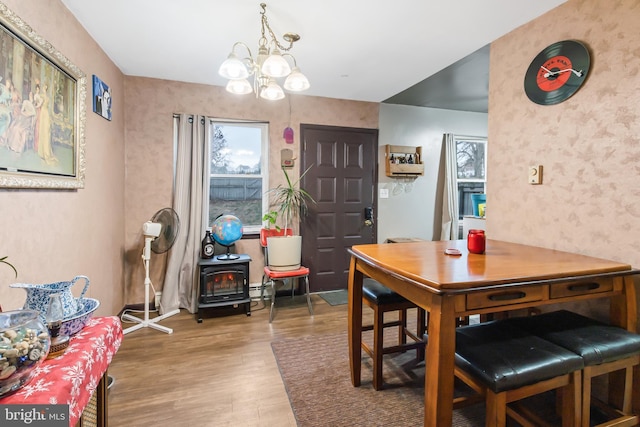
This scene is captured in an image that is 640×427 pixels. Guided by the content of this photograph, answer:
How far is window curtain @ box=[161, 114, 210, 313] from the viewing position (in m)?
3.37

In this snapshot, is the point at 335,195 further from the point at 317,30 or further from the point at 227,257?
the point at 317,30

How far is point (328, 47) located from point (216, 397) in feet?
9.11

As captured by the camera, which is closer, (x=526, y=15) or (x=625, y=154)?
(x=625, y=154)

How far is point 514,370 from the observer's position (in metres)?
1.22

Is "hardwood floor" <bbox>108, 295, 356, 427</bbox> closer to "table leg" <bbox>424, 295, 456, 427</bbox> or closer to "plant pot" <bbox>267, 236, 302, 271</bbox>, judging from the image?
"plant pot" <bbox>267, 236, 302, 271</bbox>

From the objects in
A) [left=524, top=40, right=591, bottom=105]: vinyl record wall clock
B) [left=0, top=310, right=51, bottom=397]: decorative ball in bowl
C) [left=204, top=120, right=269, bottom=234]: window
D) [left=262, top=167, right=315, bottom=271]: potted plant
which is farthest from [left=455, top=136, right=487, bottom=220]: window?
[left=0, top=310, right=51, bottom=397]: decorative ball in bowl

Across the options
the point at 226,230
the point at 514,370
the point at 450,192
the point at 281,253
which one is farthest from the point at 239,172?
the point at 514,370

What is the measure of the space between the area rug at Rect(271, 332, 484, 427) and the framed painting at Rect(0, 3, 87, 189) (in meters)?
1.94

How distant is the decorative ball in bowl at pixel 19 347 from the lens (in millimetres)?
815

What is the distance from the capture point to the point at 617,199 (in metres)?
1.75

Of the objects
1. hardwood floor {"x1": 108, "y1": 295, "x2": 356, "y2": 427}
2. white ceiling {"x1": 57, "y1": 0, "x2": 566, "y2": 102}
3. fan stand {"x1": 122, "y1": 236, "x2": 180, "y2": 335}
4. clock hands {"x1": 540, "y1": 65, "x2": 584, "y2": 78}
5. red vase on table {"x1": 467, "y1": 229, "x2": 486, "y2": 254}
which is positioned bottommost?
hardwood floor {"x1": 108, "y1": 295, "x2": 356, "y2": 427}

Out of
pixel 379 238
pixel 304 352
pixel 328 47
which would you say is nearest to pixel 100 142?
pixel 328 47

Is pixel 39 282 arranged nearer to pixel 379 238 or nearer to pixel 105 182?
pixel 105 182

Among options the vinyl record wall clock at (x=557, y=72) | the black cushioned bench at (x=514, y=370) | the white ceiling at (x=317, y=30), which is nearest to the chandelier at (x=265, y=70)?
the white ceiling at (x=317, y=30)
